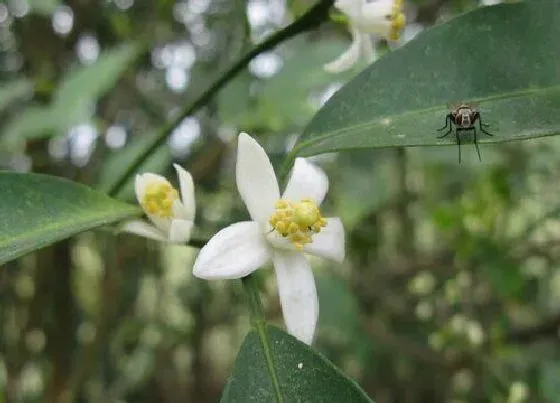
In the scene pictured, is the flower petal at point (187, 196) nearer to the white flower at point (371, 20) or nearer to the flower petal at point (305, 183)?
the flower petal at point (305, 183)

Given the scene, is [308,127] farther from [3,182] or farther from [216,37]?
[216,37]

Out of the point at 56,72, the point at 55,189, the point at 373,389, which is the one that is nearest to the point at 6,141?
the point at 56,72

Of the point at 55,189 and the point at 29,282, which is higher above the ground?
the point at 29,282

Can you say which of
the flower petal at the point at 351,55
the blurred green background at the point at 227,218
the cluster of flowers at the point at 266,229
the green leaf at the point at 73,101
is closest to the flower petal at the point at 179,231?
the cluster of flowers at the point at 266,229

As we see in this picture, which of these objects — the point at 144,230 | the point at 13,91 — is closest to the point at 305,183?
the point at 144,230

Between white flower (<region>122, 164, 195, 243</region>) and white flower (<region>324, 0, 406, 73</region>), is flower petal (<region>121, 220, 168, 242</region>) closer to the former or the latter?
white flower (<region>122, 164, 195, 243</region>)

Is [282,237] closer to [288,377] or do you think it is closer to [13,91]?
[288,377]
